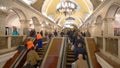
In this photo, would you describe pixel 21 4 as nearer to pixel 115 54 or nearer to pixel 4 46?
pixel 4 46

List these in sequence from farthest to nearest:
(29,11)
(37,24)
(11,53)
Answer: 1. (37,24)
2. (29,11)
3. (11,53)

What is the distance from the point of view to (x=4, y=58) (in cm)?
1023

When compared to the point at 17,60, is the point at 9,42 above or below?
above

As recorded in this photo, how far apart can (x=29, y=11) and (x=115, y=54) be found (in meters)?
14.0

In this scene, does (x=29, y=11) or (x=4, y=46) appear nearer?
(x=4, y=46)

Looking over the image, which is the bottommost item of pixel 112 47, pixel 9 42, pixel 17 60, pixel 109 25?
pixel 17 60

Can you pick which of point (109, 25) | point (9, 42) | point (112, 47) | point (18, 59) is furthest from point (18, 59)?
point (109, 25)

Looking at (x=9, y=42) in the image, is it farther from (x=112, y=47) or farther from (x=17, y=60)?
(x=112, y=47)

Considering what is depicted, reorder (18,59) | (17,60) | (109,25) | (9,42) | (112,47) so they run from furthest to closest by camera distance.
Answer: (109,25) < (9,42) < (18,59) < (17,60) < (112,47)

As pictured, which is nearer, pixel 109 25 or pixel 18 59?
pixel 18 59

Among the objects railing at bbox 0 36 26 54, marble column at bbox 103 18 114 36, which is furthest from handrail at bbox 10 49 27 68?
marble column at bbox 103 18 114 36

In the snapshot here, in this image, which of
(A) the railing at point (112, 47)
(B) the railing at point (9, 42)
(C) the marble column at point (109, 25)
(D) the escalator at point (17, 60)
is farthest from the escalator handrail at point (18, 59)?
(C) the marble column at point (109, 25)

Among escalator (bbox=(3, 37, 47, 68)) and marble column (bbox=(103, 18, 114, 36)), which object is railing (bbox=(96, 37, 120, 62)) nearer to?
escalator (bbox=(3, 37, 47, 68))

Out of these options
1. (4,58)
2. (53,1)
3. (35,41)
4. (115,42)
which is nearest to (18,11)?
(35,41)
